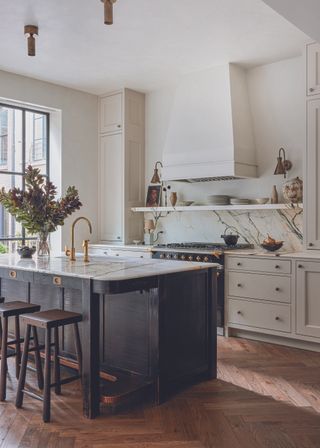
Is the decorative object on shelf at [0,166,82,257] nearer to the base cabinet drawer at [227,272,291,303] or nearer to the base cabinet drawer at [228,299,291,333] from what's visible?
the base cabinet drawer at [227,272,291,303]

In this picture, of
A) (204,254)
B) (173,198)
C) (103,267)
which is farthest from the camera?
(173,198)

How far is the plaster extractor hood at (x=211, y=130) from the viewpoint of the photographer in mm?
5223

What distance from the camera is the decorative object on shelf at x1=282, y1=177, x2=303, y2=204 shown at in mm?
4922

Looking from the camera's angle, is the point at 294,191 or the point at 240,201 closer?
the point at 294,191

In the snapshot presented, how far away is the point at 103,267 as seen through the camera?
3.34 m

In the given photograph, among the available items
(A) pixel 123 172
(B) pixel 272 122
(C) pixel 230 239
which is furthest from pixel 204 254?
(A) pixel 123 172

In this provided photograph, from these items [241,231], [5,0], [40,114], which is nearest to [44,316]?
[5,0]

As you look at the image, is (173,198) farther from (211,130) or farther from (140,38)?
(140,38)

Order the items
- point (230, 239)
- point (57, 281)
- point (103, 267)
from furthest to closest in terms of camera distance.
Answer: point (230, 239)
point (103, 267)
point (57, 281)

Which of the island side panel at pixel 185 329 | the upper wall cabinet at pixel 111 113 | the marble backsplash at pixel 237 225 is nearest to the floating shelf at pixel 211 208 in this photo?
the marble backsplash at pixel 237 225

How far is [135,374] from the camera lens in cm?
329

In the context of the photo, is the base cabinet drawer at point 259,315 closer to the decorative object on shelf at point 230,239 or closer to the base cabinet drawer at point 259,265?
the base cabinet drawer at point 259,265

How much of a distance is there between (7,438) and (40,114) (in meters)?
4.49

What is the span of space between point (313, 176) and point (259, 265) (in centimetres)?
102
